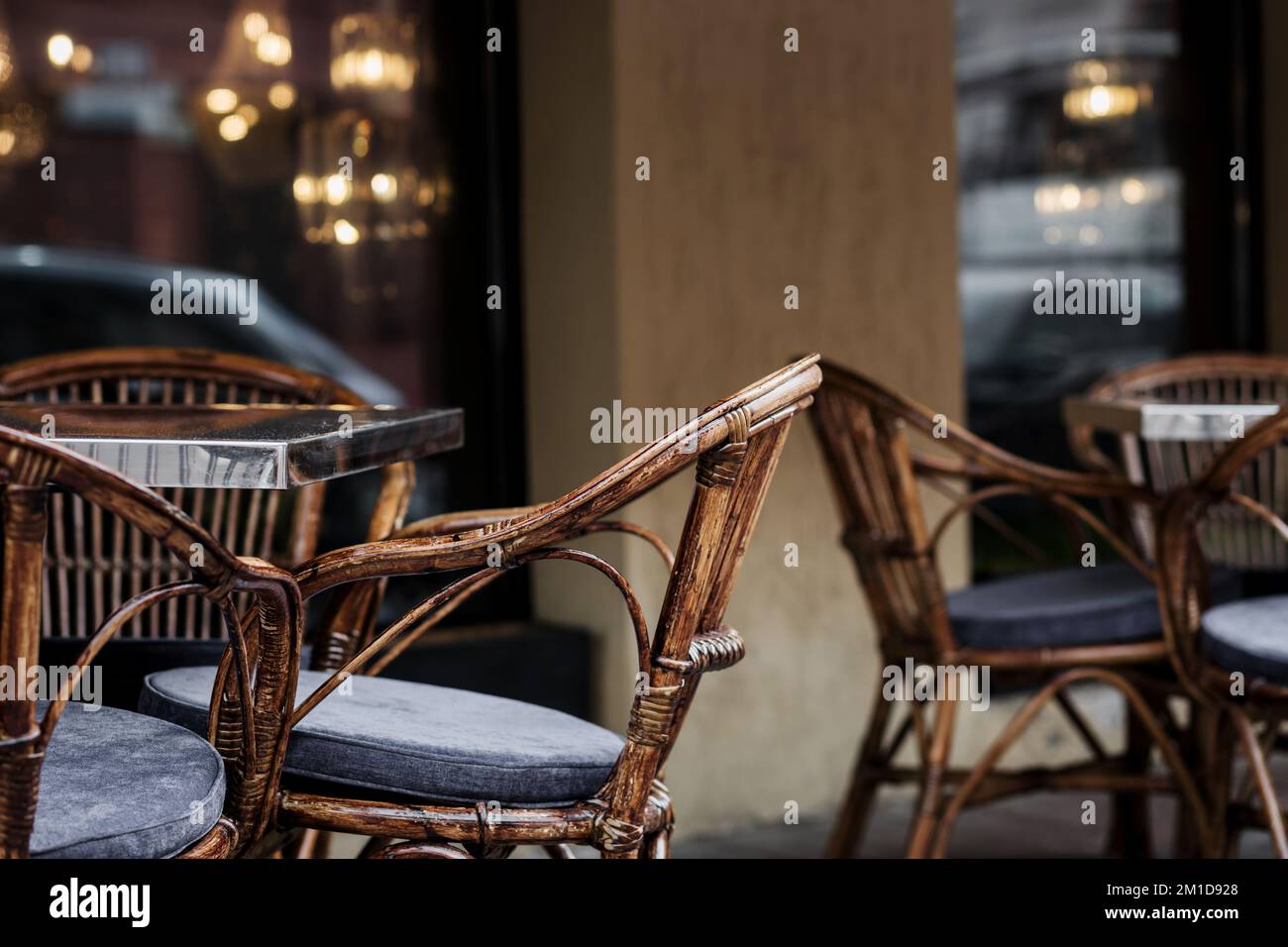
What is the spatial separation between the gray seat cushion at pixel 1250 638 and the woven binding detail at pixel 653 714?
3.19ft

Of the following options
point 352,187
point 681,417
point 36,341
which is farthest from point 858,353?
point 36,341

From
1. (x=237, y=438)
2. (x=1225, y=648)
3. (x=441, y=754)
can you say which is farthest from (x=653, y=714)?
(x=1225, y=648)

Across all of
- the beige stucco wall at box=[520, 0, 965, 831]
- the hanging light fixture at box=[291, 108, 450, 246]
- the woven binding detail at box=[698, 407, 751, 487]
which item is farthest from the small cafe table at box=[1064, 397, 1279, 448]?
the hanging light fixture at box=[291, 108, 450, 246]

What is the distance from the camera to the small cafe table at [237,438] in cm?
136

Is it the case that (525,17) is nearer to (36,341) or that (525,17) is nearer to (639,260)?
(639,260)

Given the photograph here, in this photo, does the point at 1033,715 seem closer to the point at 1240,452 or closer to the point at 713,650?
the point at 1240,452

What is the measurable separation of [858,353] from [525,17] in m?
1.00

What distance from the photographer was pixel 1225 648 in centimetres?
212

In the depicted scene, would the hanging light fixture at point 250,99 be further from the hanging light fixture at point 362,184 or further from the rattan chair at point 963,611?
the rattan chair at point 963,611

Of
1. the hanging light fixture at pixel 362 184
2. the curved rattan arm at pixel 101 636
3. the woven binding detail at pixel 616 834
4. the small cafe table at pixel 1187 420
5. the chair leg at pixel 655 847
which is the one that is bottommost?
the chair leg at pixel 655 847

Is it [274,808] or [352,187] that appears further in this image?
[352,187]

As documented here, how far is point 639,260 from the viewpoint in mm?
3174

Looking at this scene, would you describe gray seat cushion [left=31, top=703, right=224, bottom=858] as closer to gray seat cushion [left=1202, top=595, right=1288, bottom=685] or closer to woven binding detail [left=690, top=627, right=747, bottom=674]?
woven binding detail [left=690, top=627, right=747, bottom=674]

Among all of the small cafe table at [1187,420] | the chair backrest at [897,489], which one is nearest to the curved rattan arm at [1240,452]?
the small cafe table at [1187,420]
